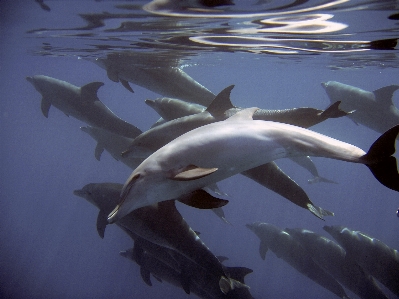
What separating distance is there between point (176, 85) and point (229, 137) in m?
7.59

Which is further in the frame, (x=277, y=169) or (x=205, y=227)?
(x=205, y=227)

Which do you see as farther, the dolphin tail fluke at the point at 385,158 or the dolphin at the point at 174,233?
the dolphin at the point at 174,233

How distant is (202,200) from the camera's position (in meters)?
4.41

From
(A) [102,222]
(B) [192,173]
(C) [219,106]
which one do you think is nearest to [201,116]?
(C) [219,106]

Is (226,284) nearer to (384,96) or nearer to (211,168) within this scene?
(211,168)

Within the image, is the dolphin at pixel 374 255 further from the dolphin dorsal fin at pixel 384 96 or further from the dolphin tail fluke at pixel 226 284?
the dolphin tail fluke at pixel 226 284

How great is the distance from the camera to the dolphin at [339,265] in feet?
35.2

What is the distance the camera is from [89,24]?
13.0m

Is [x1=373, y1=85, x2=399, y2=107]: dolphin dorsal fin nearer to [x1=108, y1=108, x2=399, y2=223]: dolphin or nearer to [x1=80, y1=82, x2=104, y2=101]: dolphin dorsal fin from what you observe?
[x1=108, y1=108, x2=399, y2=223]: dolphin

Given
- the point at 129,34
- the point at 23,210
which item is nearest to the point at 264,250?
the point at 129,34

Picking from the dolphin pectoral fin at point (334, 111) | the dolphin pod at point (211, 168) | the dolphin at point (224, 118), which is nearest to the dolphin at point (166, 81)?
the dolphin pod at point (211, 168)

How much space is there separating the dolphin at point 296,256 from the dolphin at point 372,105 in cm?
534

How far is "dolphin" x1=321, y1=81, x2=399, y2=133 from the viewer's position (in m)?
11.9

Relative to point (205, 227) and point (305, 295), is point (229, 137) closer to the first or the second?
point (305, 295)
